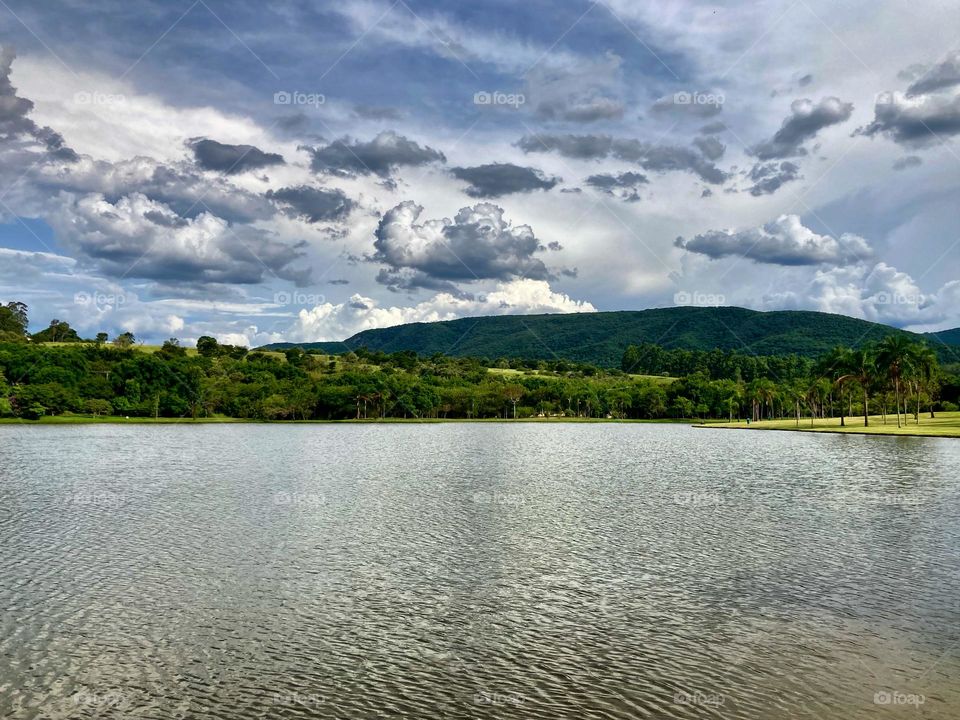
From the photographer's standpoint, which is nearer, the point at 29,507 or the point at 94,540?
the point at 94,540

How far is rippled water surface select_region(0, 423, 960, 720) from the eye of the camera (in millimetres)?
18406

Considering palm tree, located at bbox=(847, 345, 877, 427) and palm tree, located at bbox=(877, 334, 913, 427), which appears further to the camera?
palm tree, located at bbox=(847, 345, 877, 427)

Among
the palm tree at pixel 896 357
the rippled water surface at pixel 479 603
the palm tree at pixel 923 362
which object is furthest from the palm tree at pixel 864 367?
the rippled water surface at pixel 479 603

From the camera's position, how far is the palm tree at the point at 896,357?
145875 mm

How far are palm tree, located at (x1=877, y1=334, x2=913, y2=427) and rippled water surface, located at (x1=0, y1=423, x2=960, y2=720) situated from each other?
3994 inches

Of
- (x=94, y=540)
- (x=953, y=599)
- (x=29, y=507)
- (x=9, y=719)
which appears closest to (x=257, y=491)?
(x=29, y=507)

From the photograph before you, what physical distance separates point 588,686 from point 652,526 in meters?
24.8

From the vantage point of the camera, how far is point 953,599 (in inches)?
1050

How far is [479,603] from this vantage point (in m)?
26.6

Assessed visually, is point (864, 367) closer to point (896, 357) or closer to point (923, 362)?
point (923, 362)

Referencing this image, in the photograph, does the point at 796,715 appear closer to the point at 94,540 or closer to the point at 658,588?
the point at 658,588

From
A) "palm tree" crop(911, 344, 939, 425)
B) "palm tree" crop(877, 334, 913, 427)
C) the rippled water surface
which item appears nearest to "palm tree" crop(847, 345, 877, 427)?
"palm tree" crop(911, 344, 939, 425)

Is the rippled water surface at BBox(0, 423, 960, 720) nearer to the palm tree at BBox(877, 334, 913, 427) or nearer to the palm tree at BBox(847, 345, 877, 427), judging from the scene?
the palm tree at BBox(877, 334, 913, 427)

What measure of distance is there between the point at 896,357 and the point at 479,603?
5779 inches
